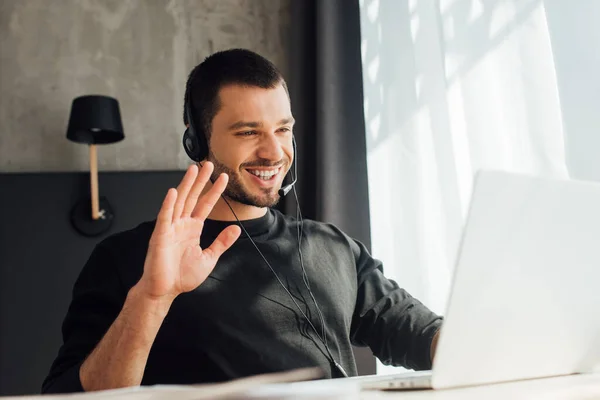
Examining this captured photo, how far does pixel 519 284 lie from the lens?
0.55m

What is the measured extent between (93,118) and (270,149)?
3.22 feet

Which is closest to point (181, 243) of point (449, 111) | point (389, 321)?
point (389, 321)

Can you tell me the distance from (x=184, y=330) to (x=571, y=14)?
967mm

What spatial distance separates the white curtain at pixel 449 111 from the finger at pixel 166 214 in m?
0.75

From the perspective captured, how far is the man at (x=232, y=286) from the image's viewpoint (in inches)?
34.1

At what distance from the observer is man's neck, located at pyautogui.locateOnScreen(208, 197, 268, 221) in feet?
4.28

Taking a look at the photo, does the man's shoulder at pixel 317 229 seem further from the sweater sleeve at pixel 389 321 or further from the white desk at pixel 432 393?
the white desk at pixel 432 393

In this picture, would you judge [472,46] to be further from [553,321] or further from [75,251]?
[75,251]

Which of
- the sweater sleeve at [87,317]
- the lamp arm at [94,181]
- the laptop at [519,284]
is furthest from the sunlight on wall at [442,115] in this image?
the lamp arm at [94,181]

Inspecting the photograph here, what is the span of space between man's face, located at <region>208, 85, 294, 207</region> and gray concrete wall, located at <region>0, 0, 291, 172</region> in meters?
1.04

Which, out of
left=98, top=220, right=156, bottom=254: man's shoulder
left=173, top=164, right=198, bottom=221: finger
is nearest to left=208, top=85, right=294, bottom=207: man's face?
left=98, top=220, right=156, bottom=254: man's shoulder

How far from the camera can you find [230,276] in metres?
1.19

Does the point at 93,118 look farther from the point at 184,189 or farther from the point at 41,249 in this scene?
the point at 184,189

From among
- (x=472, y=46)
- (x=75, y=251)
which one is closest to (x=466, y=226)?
(x=472, y=46)
